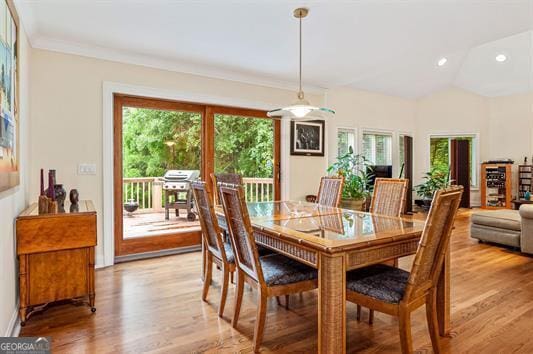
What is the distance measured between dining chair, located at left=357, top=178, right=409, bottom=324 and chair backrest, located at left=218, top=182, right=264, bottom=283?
1395 mm

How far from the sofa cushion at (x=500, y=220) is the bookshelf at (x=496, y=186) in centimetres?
349

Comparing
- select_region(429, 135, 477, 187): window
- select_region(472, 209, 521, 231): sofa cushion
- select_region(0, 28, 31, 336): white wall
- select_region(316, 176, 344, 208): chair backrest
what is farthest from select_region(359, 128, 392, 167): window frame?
select_region(0, 28, 31, 336): white wall

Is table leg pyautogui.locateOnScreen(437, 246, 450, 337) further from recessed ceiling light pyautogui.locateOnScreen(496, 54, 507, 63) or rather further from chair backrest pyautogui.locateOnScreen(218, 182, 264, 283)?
recessed ceiling light pyautogui.locateOnScreen(496, 54, 507, 63)

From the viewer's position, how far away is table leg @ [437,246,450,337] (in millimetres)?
2165

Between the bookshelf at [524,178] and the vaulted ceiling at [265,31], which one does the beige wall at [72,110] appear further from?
the bookshelf at [524,178]

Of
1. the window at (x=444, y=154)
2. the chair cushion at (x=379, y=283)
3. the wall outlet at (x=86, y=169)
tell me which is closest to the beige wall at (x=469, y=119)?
the window at (x=444, y=154)

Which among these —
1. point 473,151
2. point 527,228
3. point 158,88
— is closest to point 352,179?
point 527,228

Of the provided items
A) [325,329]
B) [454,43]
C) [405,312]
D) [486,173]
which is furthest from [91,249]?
[486,173]

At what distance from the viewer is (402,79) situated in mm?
6723

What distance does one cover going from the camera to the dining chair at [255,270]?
1946 millimetres

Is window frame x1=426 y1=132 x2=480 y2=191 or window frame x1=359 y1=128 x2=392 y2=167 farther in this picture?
window frame x1=426 y1=132 x2=480 y2=191

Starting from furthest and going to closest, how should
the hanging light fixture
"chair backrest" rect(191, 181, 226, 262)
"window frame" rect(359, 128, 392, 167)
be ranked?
"window frame" rect(359, 128, 392, 167) < the hanging light fixture < "chair backrest" rect(191, 181, 226, 262)

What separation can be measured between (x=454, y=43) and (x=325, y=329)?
3.87m

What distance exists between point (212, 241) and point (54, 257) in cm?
116
